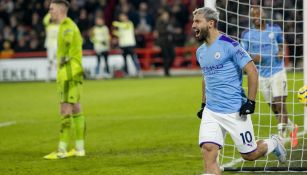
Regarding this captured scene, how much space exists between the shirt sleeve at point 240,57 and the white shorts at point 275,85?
4.62 metres

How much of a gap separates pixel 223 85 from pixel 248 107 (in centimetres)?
35

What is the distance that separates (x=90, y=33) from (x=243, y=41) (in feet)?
58.9

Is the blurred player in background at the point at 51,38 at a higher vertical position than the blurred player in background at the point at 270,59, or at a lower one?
lower

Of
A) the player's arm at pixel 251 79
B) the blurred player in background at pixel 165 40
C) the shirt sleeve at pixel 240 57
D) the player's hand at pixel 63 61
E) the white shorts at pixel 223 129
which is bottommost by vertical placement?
the blurred player in background at pixel 165 40

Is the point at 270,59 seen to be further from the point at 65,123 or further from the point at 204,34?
the point at 204,34

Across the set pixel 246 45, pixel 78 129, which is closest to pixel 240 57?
pixel 78 129

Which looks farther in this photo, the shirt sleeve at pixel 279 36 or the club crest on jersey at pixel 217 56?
the shirt sleeve at pixel 279 36

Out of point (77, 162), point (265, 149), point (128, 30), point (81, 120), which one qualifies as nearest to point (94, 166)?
point (77, 162)

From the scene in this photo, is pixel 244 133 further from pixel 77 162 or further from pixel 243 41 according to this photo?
pixel 243 41

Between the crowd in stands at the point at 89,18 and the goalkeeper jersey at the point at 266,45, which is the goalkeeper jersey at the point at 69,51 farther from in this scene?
the crowd in stands at the point at 89,18

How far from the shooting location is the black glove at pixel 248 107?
740 centimetres

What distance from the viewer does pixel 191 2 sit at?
1251 inches

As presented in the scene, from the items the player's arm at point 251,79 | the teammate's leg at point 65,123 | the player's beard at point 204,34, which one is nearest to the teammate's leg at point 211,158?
the player's arm at point 251,79

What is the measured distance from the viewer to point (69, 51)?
1081 centimetres
